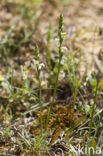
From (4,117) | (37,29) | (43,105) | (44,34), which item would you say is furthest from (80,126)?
(37,29)

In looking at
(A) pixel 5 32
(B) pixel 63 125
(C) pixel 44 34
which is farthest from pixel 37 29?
(B) pixel 63 125

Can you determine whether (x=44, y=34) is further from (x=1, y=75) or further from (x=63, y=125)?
(x=63, y=125)

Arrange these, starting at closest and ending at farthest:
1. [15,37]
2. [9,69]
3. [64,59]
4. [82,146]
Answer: [82,146]
[64,59]
[9,69]
[15,37]

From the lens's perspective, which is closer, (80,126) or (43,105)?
(80,126)

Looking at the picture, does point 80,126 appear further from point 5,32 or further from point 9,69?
point 5,32

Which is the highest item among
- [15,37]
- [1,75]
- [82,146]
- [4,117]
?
[15,37]

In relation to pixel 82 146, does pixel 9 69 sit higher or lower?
higher

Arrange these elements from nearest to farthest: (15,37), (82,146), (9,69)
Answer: (82,146) → (9,69) → (15,37)

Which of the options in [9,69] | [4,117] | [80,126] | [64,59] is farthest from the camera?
[9,69]

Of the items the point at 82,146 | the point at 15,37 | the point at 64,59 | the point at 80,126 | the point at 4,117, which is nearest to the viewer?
the point at 82,146
